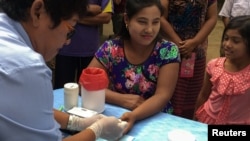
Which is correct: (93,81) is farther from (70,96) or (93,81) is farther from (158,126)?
(158,126)

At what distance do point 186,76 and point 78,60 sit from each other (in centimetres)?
78

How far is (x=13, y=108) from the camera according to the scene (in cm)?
85

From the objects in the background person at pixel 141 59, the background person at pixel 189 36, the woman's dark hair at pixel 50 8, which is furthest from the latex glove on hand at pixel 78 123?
the background person at pixel 189 36

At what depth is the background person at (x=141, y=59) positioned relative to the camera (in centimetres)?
182

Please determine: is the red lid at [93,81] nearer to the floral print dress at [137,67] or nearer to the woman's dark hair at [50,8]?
the floral print dress at [137,67]

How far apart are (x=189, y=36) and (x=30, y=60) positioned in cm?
163

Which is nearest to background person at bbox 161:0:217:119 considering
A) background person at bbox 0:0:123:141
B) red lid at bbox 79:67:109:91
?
red lid at bbox 79:67:109:91

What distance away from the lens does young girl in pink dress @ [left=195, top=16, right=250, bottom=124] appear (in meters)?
1.87

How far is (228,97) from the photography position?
1907 millimetres

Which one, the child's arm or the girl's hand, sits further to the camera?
the child's arm

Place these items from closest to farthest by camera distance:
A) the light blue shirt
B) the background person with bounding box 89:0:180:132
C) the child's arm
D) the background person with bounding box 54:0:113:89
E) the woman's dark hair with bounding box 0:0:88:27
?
the light blue shirt < the woman's dark hair with bounding box 0:0:88:27 < the background person with bounding box 89:0:180:132 < the child's arm < the background person with bounding box 54:0:113:89

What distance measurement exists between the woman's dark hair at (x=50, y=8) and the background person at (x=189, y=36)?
138 cm

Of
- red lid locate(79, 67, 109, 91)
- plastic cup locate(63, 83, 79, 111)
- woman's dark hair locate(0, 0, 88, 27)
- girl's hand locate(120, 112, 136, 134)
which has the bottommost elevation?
girl's hand locate(120, 112, 136, 134)

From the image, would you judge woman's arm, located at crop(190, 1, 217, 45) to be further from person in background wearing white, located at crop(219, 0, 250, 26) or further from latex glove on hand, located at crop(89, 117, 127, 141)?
latex glove on hand, located at crop(89, 117, 127, 141)
